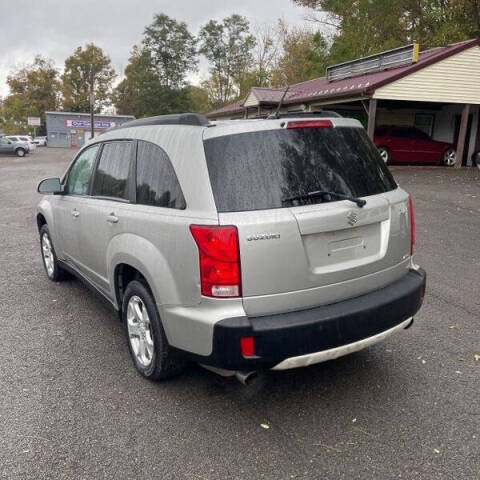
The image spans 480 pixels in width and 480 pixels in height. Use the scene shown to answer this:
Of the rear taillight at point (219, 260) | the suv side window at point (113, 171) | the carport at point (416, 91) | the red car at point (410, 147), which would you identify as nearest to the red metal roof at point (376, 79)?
the carport at point (416, 91)

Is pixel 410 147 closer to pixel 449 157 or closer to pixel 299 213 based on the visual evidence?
pixel 449 157

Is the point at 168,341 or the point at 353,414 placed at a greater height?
the point at 168,341

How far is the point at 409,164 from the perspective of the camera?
65.4 feet

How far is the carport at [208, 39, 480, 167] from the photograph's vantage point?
57.5 ft

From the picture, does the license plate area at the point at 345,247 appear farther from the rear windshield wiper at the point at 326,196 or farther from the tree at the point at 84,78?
the tree at the point at 84,78

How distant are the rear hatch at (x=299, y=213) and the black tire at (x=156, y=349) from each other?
0.78 metres

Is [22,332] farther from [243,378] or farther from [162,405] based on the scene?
[243,378]

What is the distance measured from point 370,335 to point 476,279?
11.4 feet

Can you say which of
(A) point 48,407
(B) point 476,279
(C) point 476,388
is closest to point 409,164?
(B) point 476,279

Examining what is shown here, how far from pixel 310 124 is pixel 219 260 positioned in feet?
3.55

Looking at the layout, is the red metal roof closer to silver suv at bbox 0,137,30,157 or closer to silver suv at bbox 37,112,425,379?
silver suv at bbox 37,112,425,379

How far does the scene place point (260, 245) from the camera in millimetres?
2596

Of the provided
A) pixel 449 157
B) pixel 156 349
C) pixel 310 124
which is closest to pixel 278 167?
pixel 310 124

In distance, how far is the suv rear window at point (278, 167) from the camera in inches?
106
